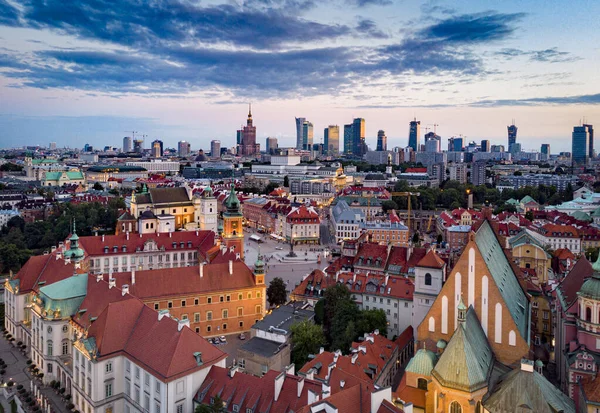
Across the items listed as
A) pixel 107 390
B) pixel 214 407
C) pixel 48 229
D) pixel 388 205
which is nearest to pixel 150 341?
pixel 107 390

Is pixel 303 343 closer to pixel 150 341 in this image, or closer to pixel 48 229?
pixel 150 341

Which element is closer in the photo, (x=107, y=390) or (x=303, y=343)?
(x=107, y=390)

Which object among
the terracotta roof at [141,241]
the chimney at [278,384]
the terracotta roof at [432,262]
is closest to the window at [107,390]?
the chimney at [278,384]

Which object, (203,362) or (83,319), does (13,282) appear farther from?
(203,362)

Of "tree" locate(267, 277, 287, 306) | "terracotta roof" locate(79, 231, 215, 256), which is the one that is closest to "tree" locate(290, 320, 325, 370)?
"tree" locate(267, 277, 287, 306)

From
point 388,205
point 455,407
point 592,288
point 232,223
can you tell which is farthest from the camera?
point 388,205

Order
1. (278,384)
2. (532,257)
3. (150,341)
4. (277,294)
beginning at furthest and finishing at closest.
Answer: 1. (532,257)
2. (277,294)
3. (150,341)
4. (278,384)

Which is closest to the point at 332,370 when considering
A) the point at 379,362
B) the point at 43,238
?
the point at 379,362
